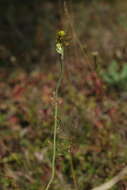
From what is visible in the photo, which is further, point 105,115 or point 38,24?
point 38,24

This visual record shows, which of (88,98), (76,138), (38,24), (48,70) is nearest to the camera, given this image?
(76,138)

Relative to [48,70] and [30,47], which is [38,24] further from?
[48,70]

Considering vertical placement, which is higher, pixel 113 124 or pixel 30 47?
pixel 30 47

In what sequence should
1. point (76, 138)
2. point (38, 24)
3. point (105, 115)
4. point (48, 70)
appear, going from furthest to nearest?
point (38, 24)
point (48, 70)
point (105, 115)
point (76, 138)

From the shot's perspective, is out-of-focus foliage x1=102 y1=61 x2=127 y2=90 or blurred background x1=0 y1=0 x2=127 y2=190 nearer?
blurred background x1=0 y1=0 x2=127 y2=190

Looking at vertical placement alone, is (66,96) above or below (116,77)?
below

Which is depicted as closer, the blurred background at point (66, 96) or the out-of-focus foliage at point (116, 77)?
the blurred background at point (66, 96)

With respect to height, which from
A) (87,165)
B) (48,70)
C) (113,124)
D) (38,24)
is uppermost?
(38,24)

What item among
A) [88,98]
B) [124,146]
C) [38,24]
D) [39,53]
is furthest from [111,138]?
[38,24]
